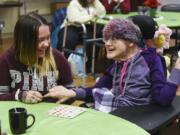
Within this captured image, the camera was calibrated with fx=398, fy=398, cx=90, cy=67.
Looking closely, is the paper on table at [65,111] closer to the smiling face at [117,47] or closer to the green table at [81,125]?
the green table at [81,125]

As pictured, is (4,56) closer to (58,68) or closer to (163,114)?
(58,68)

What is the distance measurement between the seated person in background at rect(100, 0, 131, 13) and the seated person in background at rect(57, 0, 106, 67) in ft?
0.58

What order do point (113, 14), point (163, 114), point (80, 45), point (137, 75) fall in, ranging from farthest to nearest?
1. point (113, 14)
2. point (80, 45)
3. point (137, 75)
4. point (163, 114)

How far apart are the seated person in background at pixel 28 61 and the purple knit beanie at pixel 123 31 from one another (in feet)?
1.09

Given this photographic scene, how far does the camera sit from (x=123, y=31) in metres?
2.10

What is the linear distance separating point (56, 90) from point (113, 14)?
3.36 metres

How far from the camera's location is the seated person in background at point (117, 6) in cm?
519

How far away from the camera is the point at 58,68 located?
2.21m

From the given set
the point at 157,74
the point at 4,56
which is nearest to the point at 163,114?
the point at 157,74

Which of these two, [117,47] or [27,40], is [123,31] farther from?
[27,40]

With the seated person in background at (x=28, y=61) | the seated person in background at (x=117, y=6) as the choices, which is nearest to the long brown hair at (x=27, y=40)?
the seated person in background at (x=28, y=61)

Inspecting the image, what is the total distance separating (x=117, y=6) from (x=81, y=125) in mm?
3847

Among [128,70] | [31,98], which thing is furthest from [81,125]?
[128,70]

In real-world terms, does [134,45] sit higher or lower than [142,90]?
higher
